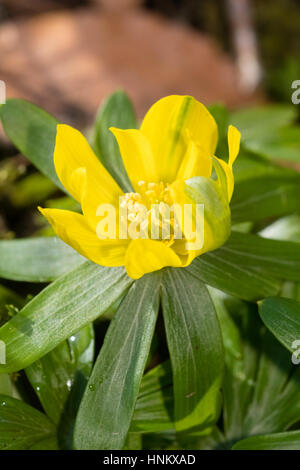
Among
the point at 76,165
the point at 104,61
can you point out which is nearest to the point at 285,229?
the point at 76,165

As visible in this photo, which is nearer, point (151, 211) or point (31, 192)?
point (151, 211)

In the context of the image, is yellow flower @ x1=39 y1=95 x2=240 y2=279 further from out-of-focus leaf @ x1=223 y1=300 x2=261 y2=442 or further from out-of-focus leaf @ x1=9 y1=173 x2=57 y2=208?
out-of-focus leaf @ x1=9 y1=173 x2=57 y2=208

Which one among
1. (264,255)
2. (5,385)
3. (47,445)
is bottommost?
(47,445)

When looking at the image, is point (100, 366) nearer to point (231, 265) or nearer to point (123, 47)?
point (231, 265)

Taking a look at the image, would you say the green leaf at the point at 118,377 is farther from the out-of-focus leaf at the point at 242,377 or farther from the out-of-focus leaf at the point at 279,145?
the out-of-focus leaf at the point at 279,145

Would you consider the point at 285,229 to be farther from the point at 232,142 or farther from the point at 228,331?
the point at 232,142
